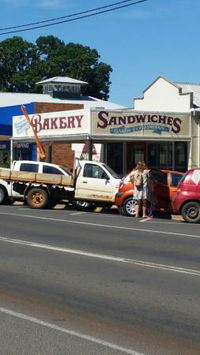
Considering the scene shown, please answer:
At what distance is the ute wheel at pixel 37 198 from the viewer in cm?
2272

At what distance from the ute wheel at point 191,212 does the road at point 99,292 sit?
11.8ft

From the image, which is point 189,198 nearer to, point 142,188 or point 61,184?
point 142,188

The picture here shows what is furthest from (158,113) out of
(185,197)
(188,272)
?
(188,272)

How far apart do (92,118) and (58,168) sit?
3301 mm

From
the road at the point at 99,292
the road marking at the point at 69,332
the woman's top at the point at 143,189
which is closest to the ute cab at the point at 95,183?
the woman's top at the point at 143,189

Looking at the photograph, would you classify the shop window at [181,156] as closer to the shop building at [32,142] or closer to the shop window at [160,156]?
the shop window at [160,156]

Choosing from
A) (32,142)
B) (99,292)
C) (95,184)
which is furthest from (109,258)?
(32,142)

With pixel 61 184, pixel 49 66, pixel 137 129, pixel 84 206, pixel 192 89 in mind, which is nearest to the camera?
pixel 61 184

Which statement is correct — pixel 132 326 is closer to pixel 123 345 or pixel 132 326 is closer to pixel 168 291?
pixel 123 345

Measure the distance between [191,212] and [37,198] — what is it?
20.7ft

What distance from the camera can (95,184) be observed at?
21.8 m

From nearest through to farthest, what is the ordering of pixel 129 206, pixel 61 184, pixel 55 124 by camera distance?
pixel 129 206 → pixel 61 184 → pixel 55 124

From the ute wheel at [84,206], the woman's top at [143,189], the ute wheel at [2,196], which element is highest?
the woman's top at [143,189]

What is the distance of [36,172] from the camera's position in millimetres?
23234
